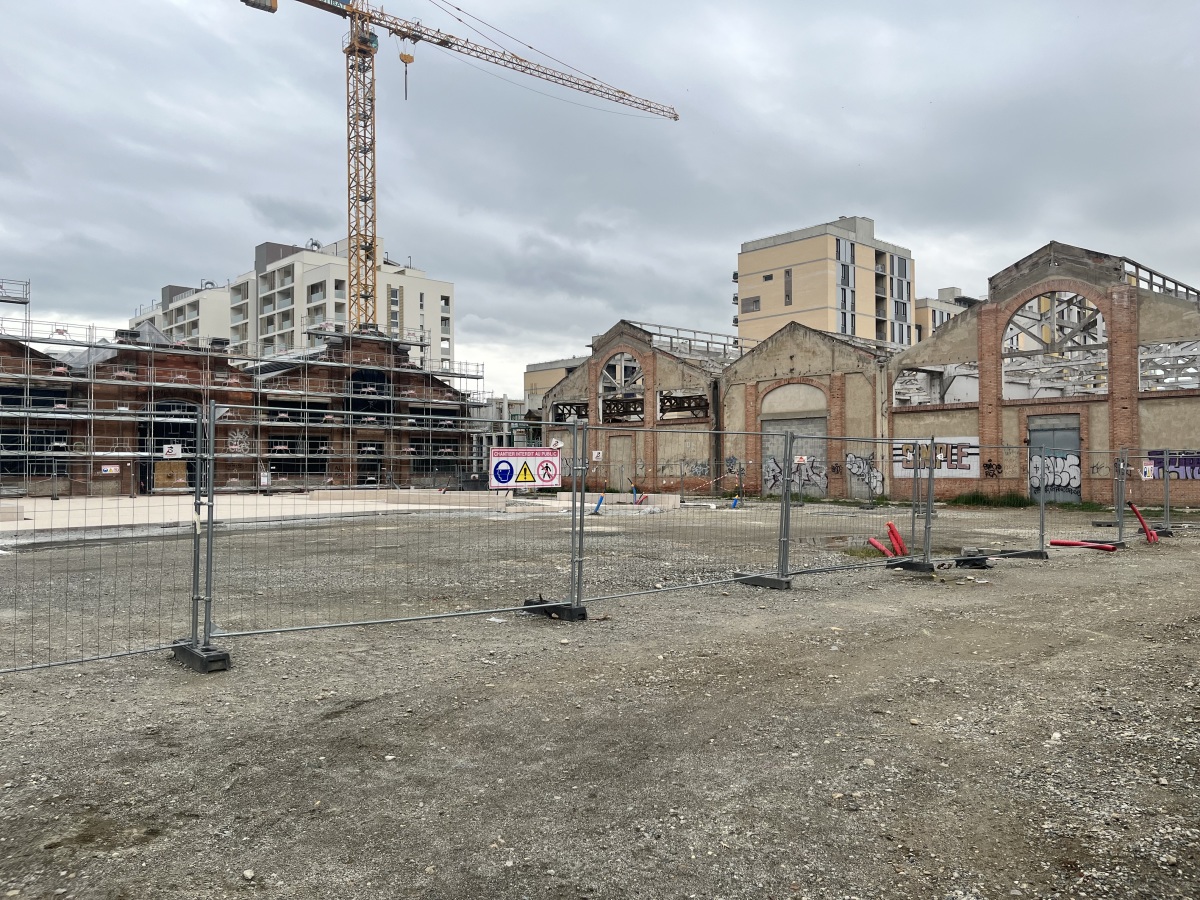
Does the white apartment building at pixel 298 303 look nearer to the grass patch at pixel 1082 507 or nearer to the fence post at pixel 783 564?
the grass patch at pixel 1082 507

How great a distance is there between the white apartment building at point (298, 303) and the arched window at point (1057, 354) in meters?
56.6

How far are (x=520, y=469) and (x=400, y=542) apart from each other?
327 inches

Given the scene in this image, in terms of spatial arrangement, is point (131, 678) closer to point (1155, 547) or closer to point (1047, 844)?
point (1047, 844)

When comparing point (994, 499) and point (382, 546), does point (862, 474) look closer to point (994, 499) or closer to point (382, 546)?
point (994, 499)

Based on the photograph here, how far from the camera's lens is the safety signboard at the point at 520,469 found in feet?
25.5

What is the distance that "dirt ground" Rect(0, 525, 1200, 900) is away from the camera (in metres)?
3.24

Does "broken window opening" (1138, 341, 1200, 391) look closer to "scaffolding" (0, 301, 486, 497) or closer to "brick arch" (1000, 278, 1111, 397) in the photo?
"brick arch" (1000, 278, 1111, 397)

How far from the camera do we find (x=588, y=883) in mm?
3150

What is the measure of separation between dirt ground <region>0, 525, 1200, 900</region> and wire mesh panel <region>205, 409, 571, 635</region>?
1.43 meters

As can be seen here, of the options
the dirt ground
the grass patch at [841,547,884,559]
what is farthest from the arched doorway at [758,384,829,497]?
the dirt ground

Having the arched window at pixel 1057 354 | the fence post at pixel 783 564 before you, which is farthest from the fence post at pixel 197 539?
the arched window at pixel 1057 354

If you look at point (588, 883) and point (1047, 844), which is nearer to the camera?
point (588, 883)

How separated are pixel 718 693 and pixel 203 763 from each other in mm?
3217

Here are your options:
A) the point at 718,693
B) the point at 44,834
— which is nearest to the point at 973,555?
the point at 718,693
